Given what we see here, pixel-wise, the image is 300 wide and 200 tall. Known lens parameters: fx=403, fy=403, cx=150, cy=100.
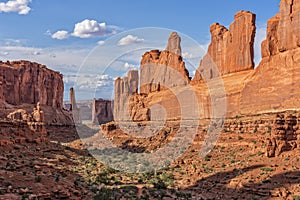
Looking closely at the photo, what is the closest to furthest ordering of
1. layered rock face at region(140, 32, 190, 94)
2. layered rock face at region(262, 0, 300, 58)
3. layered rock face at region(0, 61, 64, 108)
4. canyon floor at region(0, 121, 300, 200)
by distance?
1. canyon floor at region(0, 121, 300, 200)
2. layered rock face at region(262, 0, 300, 58)
3. layered rock face at region(140, 32, 190, 94)
4. layered rock face at region(0, 61, 64, 108)

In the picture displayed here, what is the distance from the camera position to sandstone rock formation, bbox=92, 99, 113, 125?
177 metres

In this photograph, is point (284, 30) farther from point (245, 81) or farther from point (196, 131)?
point (196, 131)

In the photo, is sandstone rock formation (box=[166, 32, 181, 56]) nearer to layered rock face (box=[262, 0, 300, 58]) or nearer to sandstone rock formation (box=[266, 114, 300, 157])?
layered rock face (box=[262, 0, 300, 58])

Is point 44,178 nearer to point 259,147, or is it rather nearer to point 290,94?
point 259,147

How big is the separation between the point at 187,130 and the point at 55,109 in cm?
6908

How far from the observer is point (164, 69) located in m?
103

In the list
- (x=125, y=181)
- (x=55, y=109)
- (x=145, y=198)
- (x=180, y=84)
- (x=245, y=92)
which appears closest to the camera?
(x=145, y=198)

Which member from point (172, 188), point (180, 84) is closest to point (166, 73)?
point (180, 84)

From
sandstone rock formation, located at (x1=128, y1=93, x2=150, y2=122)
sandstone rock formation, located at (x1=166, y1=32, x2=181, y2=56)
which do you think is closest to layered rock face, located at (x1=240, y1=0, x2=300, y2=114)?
sandstone rock formation, located at (x1=128, y1=93, x2=150, y2=122)

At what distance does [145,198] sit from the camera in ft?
87.5

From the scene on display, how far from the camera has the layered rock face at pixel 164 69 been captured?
9438cm

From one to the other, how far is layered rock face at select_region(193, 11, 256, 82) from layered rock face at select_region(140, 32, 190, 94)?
332 inches

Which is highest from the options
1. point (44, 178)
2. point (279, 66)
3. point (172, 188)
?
point (279, 66)

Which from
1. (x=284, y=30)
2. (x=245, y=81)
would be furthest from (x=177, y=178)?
(x=245, y=81)
